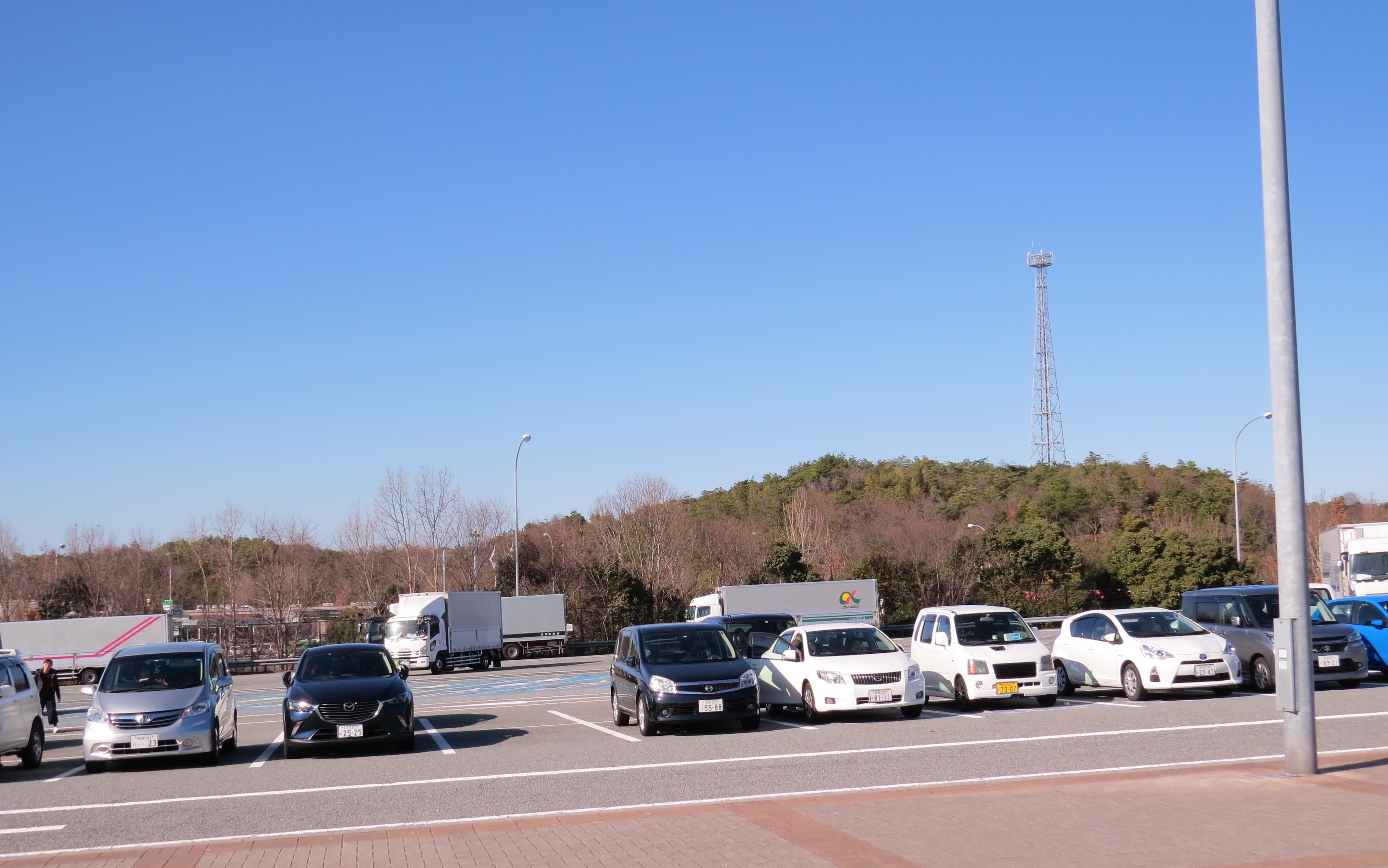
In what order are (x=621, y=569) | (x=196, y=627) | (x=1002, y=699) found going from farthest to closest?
(x=621, y=569), (x=196, y=627), (x=1002, y=699)

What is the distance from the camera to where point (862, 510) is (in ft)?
264

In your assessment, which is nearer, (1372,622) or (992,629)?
(992,629)

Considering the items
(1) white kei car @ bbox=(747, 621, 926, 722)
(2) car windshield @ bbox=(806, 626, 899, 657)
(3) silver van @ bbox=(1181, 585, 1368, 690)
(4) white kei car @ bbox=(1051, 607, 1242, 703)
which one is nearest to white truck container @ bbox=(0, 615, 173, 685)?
(1) white kei car @ bbox=(747, 621, 926, 722)

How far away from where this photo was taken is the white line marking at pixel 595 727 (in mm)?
17438

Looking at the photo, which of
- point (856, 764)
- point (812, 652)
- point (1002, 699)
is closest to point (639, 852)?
point (856, 764)

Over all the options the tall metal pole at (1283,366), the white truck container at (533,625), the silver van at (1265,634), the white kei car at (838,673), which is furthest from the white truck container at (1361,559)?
the white truck container at (533,625)

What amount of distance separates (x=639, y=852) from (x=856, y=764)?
5.13 metres

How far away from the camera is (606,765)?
14180 mm

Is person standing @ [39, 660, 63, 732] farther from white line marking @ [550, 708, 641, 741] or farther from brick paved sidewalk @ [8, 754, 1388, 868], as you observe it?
brick paved sidewalk @ [8, 754, 1388, 868]

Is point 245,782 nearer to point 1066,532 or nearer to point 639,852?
point 639,852

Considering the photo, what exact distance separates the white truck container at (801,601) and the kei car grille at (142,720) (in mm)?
33942

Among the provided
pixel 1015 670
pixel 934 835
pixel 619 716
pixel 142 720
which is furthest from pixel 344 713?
pixel 1015 670

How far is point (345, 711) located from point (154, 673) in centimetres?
300

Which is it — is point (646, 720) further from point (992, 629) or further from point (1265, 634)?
point (1265, 634)
